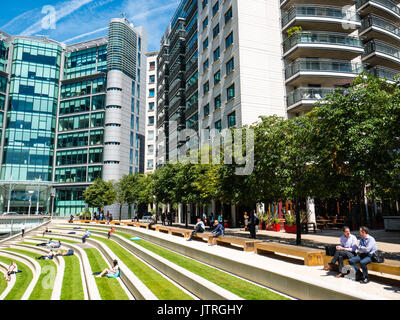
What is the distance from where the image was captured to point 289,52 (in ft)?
99.7

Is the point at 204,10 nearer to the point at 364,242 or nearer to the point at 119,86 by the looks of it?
the point at 119,86

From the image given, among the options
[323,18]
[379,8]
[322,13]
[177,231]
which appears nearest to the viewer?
[177,231]

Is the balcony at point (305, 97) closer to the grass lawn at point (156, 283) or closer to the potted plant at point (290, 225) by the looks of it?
the potted plant at point (290, 225)

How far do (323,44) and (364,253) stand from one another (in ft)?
88.3

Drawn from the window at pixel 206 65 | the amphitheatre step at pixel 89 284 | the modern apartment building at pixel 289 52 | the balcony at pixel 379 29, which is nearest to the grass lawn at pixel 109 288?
the amphitheatre step at pixel 89 284

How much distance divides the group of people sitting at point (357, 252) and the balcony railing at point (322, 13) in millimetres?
28419

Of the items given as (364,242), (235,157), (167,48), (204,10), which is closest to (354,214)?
(235,157)

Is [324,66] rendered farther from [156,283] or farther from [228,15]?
[156,283]

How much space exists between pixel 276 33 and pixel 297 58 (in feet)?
13.5

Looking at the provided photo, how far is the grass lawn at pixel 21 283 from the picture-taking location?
1270 cm

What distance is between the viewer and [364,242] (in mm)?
7773

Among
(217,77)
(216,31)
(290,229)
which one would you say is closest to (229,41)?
(217,77)

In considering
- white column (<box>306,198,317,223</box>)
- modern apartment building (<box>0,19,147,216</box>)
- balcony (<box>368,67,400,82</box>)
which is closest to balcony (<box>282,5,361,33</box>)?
balcony (<box>368,67,400,82</box>)

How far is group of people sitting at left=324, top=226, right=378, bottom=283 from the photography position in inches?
291
